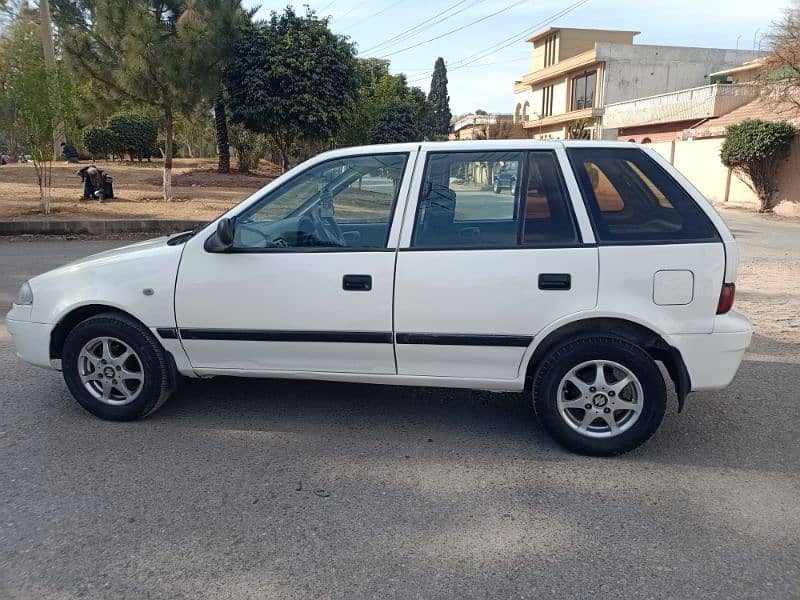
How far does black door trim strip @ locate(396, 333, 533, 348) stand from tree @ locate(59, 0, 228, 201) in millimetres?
18031

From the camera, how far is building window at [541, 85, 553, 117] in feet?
168

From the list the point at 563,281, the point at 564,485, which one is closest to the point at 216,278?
the point at 563,281

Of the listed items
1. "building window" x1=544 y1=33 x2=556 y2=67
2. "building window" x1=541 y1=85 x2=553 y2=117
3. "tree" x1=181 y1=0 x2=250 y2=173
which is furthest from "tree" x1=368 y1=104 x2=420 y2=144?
"building window" x1=544 y1=33 x2=556 y2=67

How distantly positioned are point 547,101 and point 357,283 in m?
52.0

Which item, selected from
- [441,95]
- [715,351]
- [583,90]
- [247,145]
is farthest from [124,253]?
[441,95]

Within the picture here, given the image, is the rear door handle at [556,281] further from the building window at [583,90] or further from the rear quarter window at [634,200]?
the building window at [583,90]

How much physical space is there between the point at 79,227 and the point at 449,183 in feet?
38.8

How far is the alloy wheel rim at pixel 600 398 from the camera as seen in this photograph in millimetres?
3787

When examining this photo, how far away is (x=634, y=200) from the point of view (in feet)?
12.6

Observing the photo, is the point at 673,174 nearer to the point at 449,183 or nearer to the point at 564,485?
the point at 449,183

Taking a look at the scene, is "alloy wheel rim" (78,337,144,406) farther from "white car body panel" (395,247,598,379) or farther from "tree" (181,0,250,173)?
"tree" (181,0,250,173)

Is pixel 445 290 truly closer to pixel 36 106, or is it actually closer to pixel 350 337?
pixel 350 337

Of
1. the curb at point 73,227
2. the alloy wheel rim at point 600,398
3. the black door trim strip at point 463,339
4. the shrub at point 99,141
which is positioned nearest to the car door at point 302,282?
the black door trim strip at point 463,339

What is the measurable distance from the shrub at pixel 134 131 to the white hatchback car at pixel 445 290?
3911 cm
